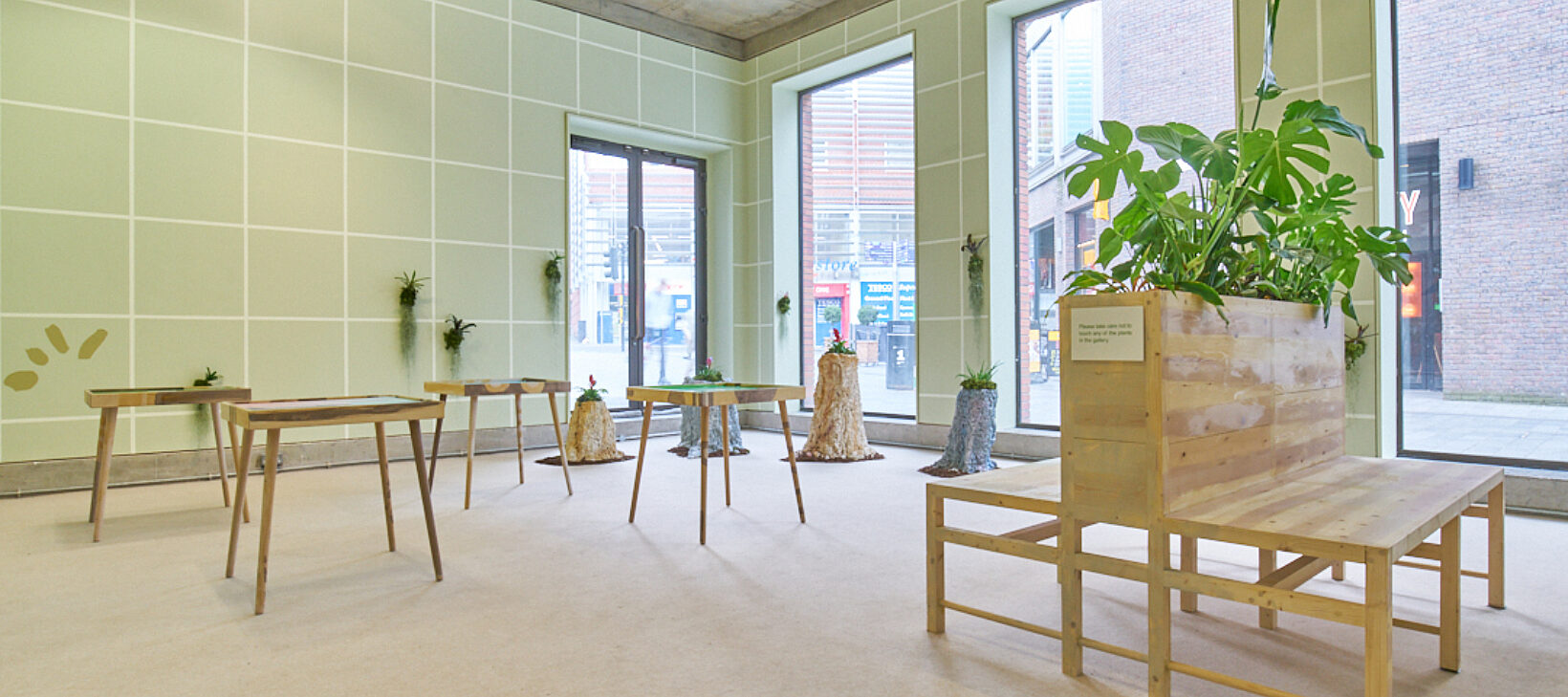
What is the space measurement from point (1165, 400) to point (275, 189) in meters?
5.75

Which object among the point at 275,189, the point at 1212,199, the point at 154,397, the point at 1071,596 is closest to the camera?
the point at 1071,596

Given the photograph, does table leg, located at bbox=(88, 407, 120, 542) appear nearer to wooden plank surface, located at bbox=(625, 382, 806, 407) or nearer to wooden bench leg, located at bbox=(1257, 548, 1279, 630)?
wooden plank surface, located at bbox=(625, 382, 806, 407)

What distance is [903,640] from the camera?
7.72 feet

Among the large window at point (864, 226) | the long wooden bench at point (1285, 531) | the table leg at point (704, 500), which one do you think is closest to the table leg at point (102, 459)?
the table leg at point (704, 500)

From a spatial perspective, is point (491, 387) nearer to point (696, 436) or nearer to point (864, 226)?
point (696, 436)

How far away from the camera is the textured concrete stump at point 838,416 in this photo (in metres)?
6.20

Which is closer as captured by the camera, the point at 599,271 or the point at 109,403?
the point at 109,403

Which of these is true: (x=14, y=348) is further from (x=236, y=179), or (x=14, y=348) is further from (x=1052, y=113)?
(x=1052, y=113)

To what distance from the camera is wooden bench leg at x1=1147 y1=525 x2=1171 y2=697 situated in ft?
6.20

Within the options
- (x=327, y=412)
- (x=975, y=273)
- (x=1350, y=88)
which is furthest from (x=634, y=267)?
(x=1350, y=88)

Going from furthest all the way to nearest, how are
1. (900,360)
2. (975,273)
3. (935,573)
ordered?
(900,360) → (975,273) → (935,573)

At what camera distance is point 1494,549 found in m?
2.61

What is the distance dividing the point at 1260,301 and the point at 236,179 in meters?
5.87

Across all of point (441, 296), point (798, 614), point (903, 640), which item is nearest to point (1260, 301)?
point (903, 640)
